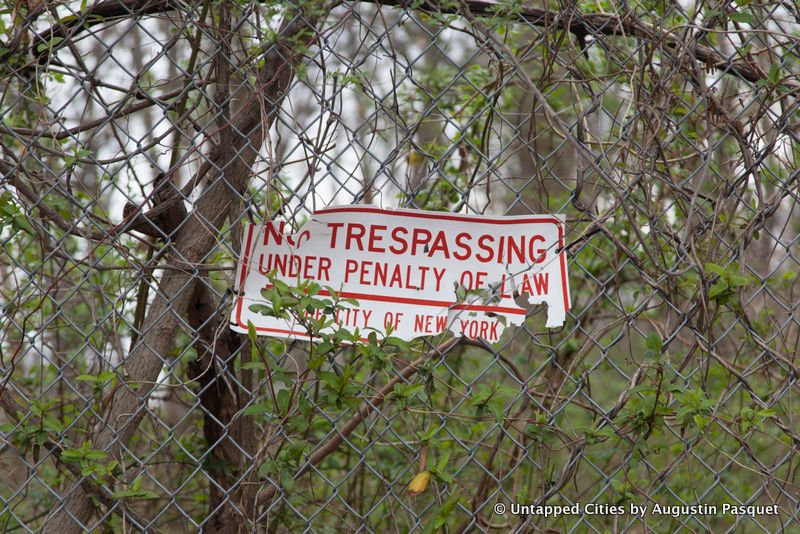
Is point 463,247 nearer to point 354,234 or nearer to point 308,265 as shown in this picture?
point 354,234

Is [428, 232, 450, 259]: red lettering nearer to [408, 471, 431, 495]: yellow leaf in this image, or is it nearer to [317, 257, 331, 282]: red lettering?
[317, 257, 331, 282]: red lettering

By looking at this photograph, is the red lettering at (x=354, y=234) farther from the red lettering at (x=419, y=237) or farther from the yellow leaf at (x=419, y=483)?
the yellow leaf at (x=419, y=483)

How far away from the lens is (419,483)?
6.09ft

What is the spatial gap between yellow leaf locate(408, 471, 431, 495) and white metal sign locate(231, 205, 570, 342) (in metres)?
0.34

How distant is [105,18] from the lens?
201cm

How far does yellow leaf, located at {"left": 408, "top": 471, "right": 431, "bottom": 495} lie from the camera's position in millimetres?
1849

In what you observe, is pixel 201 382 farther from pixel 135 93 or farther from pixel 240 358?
pixel 135 93

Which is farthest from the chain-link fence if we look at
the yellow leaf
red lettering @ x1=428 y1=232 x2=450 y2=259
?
red lettering @ x1=428 y1=232 x2=450 y2=259

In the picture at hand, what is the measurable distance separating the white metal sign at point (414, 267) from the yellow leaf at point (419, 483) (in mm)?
336

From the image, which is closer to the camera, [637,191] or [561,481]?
[561,481]

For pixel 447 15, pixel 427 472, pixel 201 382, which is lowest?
pixel 427 472

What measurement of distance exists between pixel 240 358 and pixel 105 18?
97 centimetres

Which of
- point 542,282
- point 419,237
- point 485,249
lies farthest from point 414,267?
point 542,282

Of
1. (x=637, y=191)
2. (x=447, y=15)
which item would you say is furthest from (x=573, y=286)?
(x=447, y=15)
